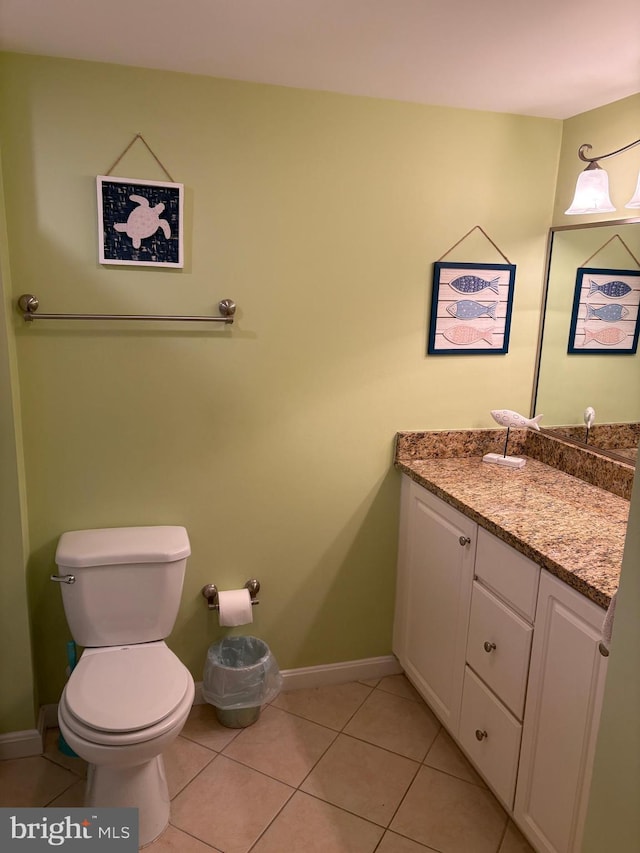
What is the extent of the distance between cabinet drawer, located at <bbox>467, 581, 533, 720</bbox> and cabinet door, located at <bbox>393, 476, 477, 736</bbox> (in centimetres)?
6

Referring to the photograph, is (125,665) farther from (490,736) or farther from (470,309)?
(470,309)

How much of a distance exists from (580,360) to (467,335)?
432 millimetres

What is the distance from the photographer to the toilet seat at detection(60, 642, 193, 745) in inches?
67.9

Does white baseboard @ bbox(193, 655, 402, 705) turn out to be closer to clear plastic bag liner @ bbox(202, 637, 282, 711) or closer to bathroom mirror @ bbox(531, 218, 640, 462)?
clear plastic bag liner @ bbox(202, 637, 282, 711)

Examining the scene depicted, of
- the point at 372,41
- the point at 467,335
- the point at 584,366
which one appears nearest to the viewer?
the point at 372,41

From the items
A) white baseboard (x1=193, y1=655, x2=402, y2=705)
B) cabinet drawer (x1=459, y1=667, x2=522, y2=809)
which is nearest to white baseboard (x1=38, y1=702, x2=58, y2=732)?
white baseboard (x1=193, y1=655, x2=402, y2=705)

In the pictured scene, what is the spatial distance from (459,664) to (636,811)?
1127 millimetres

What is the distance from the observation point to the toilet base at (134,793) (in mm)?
1852

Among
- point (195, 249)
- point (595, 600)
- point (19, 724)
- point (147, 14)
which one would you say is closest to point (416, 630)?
point (595, 600)

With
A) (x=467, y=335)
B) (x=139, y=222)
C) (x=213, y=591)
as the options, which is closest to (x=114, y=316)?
(x=139, y=222)

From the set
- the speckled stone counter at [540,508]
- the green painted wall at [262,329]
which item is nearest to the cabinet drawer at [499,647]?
the speckled stone counter at [540,508]

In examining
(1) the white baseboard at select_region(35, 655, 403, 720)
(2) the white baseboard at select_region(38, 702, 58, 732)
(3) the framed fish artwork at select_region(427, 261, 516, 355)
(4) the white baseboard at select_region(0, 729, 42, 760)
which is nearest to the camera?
(4) the white baseboard at select_region(0, 729, 42, 760)

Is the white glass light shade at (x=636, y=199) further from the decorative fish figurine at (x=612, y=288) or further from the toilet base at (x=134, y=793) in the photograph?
the toilet base at (x=134, y=793)

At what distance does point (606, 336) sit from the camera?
230 centimetres
